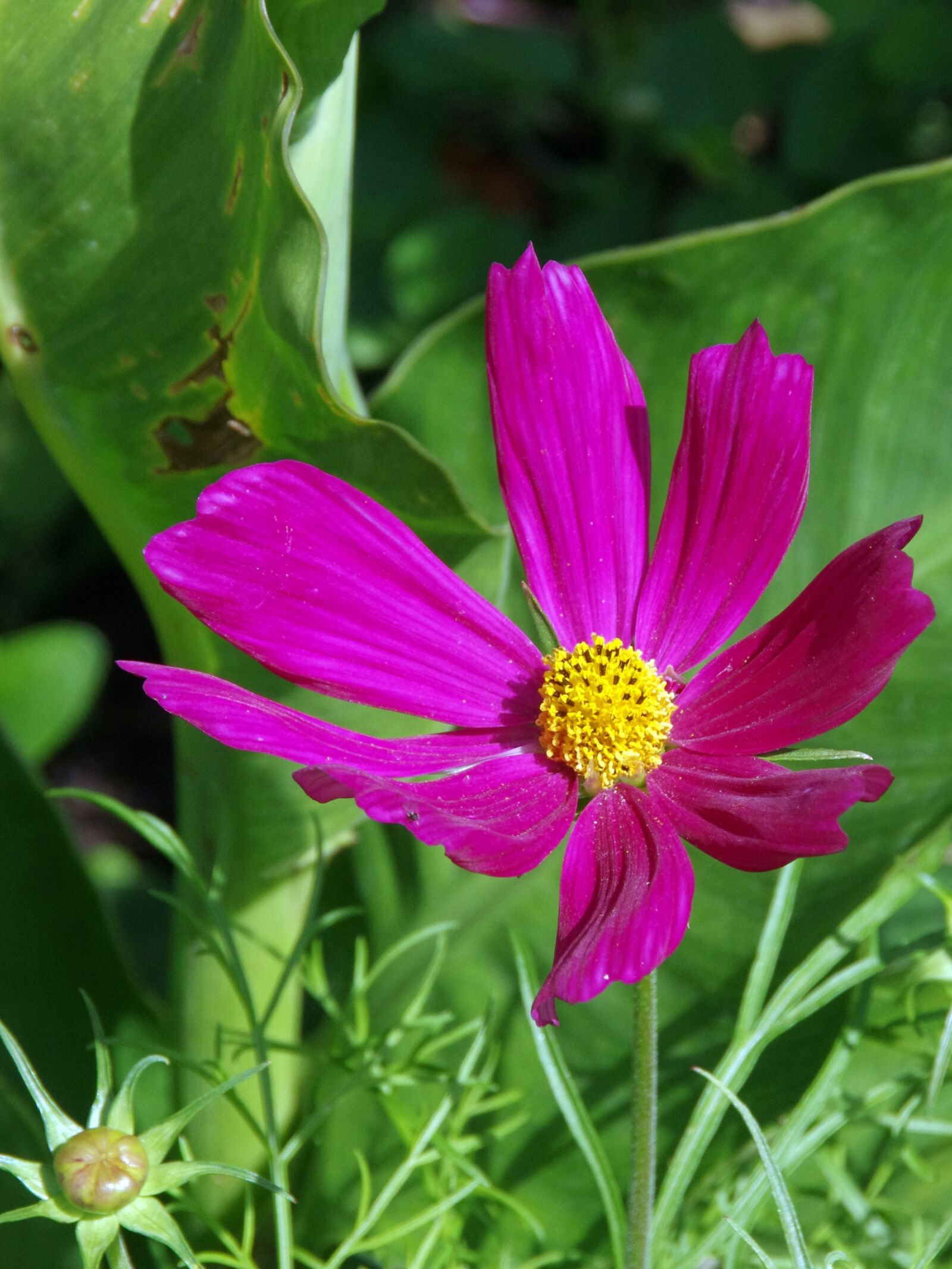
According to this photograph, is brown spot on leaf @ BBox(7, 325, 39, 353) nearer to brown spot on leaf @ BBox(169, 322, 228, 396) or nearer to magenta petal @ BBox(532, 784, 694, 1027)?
brown spot on leaf @ BBox(169, 322, 228, 396)

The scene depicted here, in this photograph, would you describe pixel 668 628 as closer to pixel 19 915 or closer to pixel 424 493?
pixel 424 493

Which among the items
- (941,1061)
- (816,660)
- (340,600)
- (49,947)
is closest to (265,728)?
(340,600)

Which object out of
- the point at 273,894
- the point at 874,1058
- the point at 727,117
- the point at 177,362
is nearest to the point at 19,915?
the point at 273,894

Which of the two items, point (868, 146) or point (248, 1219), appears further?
point (868, 146)

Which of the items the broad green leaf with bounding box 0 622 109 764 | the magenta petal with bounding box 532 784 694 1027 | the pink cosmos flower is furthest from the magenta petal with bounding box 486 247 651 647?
the broad green leaf with bounding box 0 622 109 764

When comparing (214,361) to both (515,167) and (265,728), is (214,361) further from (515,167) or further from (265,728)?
(515,167)

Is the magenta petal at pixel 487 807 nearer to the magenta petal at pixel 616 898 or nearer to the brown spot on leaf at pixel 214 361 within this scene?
the magenta petal at pixel 616 898
